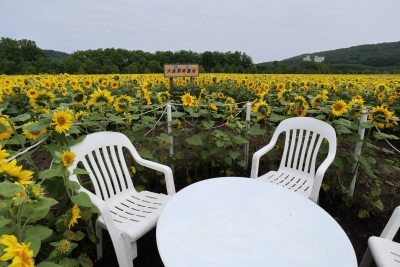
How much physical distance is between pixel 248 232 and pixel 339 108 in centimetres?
177

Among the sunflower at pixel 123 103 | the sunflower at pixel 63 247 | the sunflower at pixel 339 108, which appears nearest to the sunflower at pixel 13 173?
the sunflower at pixel 63 247

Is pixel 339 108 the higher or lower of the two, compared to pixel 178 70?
lower

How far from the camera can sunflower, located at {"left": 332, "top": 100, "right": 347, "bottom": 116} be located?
2246mm

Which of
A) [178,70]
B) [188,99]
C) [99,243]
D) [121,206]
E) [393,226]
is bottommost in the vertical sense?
[99,243]

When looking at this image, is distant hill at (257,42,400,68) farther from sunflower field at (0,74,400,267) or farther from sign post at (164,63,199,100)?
sunflower field at (0,74,400,267)

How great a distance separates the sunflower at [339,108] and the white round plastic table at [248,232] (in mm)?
1259

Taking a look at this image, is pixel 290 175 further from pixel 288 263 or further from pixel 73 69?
pixel 73 69

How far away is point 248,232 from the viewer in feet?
3.65

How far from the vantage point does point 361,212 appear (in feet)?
6.96

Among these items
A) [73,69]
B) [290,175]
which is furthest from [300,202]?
[73,69]

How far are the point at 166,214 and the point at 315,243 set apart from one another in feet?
2.38

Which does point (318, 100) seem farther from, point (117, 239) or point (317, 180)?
point (117, 239)

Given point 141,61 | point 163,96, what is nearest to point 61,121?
point 163,96

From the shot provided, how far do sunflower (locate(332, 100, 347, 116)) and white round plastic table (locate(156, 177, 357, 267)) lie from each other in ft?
4.13
